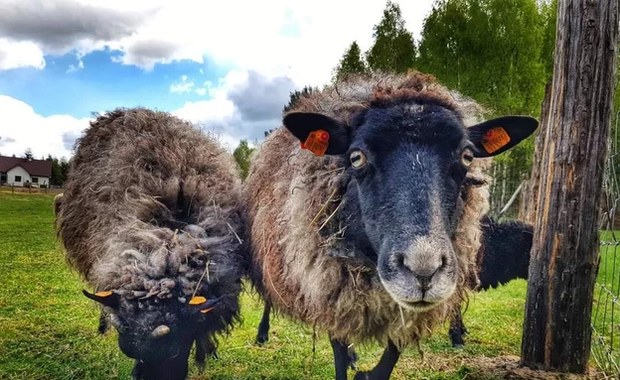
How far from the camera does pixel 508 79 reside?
20.2 metres

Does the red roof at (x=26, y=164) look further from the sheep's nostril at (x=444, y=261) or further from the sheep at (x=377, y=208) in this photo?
the sheep's nostril at (x=444, y=261)

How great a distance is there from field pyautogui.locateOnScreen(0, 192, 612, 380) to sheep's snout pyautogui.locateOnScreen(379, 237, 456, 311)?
5.22ft

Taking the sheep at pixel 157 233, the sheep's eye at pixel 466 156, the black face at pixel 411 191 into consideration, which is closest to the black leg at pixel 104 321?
the sheep at pixel 157 233

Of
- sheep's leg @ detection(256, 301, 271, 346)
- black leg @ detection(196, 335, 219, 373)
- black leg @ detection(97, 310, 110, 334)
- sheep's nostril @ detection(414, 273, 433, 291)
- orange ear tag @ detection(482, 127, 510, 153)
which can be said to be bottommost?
sheep's leg @ detection(256, 301, 271, 346)

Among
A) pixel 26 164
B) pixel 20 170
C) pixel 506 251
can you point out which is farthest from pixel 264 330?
pixel 26 164

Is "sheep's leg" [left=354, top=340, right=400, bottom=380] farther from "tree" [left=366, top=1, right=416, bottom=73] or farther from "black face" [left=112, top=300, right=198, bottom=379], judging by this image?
"tree" [left=366, top=1, right=416, bottom=73]

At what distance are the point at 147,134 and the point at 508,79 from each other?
17.8 metres

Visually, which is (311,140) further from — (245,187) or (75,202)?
(75,202)

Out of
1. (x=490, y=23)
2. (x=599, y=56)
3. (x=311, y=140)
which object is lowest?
(x=311, y=140)

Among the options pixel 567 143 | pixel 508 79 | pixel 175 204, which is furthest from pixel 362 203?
pixel 508 79

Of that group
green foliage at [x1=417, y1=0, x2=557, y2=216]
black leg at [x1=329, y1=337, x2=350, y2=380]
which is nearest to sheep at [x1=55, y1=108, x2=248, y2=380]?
black leg at [x1=329, y1=337, x2=350, y2=380]

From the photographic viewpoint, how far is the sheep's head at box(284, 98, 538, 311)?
3.05 meters

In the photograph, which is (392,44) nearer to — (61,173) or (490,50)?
(490,50)

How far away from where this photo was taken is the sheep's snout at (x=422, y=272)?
2.98 metres
